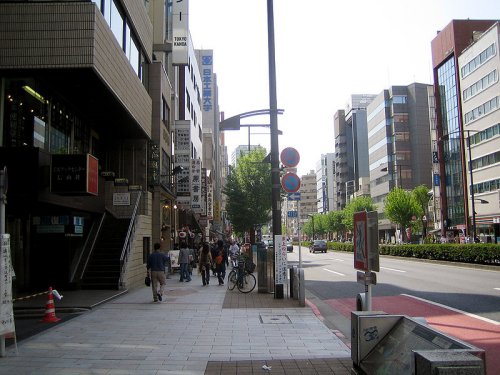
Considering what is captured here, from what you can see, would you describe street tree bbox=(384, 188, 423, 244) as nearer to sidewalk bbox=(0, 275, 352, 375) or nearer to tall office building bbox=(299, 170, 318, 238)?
sidewalk bbox=(0, 275, 352, 375)

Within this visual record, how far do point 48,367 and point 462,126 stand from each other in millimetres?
68842

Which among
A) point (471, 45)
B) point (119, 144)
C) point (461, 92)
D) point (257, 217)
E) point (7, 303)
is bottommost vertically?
point (7, 303)

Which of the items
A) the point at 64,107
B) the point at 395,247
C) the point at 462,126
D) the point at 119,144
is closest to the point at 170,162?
the point at 119,144

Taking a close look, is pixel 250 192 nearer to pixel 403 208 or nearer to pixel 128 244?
pixel 403 208

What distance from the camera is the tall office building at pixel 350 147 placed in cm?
12081

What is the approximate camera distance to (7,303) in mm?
7305

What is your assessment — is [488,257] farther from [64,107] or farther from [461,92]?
[461,92]

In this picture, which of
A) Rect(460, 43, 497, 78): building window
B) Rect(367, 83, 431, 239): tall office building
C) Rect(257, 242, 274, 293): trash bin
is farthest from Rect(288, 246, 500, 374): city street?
Rect(367, 83, 431, 239): tall office building

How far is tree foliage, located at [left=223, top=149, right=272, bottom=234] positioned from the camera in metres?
44.5

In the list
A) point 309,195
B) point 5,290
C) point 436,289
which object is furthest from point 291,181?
point 309,195

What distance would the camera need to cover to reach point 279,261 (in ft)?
46.7

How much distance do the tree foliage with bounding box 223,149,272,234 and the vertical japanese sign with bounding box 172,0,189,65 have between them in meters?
16.7

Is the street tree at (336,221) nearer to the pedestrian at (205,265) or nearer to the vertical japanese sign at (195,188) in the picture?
the vertical japanese sign at (195,188)

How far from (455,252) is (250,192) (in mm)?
20458
